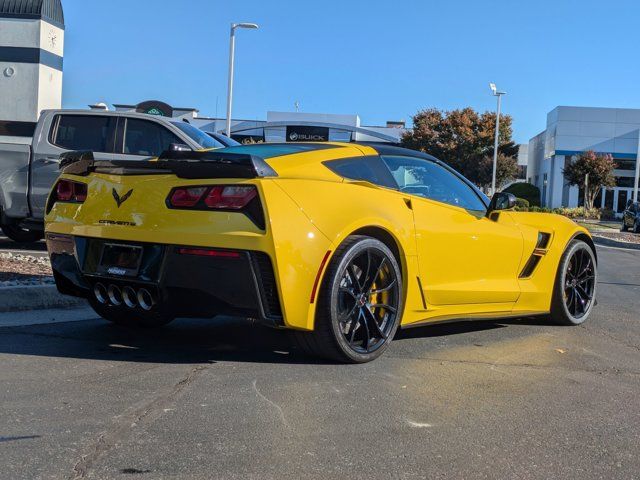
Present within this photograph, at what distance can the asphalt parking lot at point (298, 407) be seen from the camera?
2.91m

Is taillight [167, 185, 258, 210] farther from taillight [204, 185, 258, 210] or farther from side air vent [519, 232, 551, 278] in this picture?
side air vent [519, 232, 551, 278]

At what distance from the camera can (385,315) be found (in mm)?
4594

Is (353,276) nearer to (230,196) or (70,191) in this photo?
(230,196)

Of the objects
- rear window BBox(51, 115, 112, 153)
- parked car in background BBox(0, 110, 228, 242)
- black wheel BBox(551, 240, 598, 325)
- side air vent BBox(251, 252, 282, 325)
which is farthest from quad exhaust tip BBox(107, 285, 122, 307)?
rear window BBox(51, 115, 112, 153)

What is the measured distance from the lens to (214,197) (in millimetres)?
4023

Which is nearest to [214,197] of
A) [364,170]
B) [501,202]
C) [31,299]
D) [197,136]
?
[364,170]

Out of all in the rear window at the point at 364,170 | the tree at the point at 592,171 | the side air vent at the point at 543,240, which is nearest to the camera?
the rear window at the point at 364,170

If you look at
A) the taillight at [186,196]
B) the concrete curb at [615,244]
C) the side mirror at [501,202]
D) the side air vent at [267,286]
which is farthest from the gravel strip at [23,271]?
the concrete curb at [615,244]

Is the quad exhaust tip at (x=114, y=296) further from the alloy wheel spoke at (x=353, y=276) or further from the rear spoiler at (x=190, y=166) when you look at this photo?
the alloy wheel spoke at (x=353, y=276)

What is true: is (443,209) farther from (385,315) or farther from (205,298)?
(205,298)

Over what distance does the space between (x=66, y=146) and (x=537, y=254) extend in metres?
6.33

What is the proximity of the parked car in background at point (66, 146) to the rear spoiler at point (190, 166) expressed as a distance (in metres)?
4.22

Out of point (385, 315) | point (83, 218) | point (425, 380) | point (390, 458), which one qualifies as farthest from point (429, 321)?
point (83, 218)

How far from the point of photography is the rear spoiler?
13.1 ft
